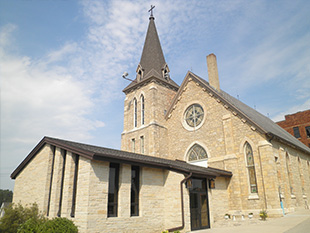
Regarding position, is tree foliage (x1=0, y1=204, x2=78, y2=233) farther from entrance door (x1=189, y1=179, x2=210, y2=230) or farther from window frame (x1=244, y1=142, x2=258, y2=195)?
window frame (x1=244, y1=142, x2=258, y2=195)

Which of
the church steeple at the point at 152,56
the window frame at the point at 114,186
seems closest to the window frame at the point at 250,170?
the window frame at the point at 114,186

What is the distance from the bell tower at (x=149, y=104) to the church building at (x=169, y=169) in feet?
0.35

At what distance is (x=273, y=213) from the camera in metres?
15.2

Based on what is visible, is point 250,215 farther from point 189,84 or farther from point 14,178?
point 14,178

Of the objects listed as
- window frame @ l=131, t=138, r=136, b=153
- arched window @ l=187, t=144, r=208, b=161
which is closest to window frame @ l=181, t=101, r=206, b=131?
arched window @ l=187, t=144, r=208, b=161

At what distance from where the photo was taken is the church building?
1134 cm

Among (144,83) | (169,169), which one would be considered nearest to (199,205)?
(169,169)

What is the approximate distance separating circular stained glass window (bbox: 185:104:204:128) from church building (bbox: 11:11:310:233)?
9cm

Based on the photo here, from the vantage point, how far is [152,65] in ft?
89.3

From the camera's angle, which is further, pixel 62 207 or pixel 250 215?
pixel 250 215

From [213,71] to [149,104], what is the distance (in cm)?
680

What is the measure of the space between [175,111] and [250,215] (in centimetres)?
1123

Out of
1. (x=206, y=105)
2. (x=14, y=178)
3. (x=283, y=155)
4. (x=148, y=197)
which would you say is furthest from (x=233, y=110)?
(x=14, y=178)

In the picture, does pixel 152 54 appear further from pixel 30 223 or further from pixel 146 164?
pixel 30 223
